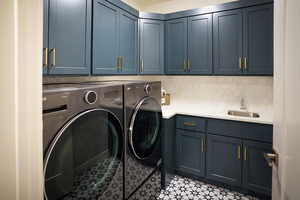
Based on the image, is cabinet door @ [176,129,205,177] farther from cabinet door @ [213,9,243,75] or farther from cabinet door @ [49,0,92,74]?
cabinet door @ [49,0,92,74]

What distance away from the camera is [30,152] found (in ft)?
1.50

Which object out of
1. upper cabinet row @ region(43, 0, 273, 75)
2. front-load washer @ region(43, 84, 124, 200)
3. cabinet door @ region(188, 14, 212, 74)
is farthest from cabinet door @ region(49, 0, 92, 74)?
cabinet door @ region(188, 14, 212, 74)

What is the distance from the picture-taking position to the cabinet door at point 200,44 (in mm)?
2374

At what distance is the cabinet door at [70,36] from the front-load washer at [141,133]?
53 cm

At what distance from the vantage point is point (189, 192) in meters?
2.10

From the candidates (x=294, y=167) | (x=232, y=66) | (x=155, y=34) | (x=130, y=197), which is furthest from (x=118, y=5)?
(x=294, y=167)

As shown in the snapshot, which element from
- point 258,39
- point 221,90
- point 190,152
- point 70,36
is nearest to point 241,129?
point 190,152

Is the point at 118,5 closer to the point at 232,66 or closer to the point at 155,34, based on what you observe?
the point at 155,34

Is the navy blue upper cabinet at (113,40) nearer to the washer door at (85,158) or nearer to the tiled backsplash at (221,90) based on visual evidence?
the tiled backsplash at (221,90)

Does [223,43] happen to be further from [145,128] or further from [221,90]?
[145,128]

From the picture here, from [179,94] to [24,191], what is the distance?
2.70m

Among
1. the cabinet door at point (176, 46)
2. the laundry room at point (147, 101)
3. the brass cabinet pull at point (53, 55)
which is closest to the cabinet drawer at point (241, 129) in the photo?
the laundry room at point (147, 101)

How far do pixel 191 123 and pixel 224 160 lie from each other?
1.89 ft

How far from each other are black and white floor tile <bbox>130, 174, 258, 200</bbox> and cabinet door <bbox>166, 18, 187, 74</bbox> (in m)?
1.51
